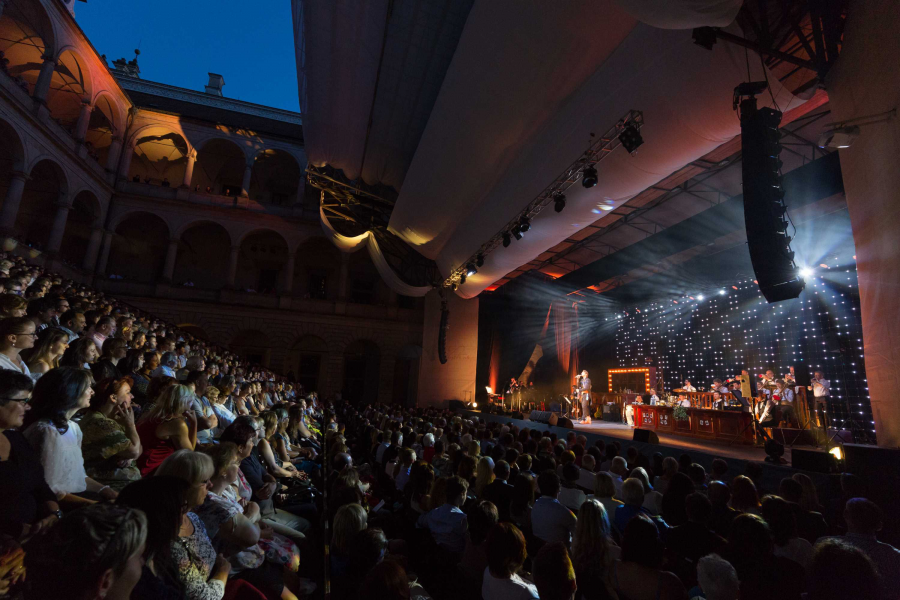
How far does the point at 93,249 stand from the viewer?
16.2 meters

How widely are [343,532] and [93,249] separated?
63.0 feet

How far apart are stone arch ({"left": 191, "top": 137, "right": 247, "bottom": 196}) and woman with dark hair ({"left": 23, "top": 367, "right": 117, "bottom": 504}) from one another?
2046 cm

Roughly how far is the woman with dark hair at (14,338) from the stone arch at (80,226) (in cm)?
1778

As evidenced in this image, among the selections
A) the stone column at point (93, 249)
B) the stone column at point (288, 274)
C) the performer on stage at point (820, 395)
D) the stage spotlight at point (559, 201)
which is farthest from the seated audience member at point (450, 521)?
the stone column at point (93, 249)

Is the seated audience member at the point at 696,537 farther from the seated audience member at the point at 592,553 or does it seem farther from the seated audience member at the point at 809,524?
the seated audience member at the point at 809,524

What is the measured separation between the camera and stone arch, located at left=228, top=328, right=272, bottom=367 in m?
19.3

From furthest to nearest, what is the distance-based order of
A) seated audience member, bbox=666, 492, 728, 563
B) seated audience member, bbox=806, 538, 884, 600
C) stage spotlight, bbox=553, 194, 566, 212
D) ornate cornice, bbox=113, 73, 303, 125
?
ornate cornice, bbox=113, 73, 303, 125
stage spotlight, bbox=553, 194, 566, 212
seated audience member, bbox=666, 492, 728, 563
seated audience member, bbox=806, 538, 884, 600

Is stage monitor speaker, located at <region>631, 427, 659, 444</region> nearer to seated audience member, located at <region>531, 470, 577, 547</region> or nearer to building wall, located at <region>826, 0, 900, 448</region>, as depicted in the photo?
building wall, located at <region>826, 0, 900, 448</region>

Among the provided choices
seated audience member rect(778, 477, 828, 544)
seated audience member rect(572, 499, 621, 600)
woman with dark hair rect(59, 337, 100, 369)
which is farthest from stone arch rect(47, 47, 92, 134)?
seated audience member rect(778, 477, 828, 544)

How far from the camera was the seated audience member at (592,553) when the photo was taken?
229cm

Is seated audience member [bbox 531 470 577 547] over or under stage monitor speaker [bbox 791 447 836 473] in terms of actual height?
under

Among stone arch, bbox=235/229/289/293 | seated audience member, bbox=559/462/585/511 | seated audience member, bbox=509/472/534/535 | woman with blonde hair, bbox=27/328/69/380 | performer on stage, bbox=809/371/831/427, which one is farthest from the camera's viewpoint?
stone arch, bbox=235/229/289/293

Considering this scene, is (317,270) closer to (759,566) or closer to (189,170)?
(189,170)

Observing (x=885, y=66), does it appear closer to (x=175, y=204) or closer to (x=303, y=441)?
(x=303, y=441)
